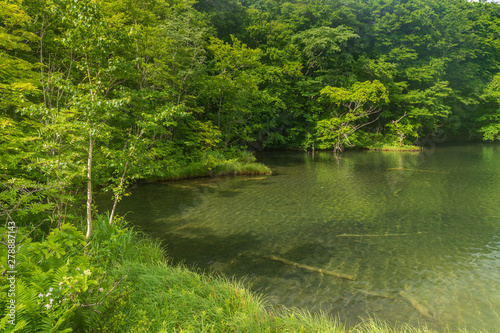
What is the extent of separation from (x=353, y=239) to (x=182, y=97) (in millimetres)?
14298

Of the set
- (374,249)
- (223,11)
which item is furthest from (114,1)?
(223,11)

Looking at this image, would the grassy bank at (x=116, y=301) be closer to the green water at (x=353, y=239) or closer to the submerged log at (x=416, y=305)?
the submerged log at (x=416, y=305)

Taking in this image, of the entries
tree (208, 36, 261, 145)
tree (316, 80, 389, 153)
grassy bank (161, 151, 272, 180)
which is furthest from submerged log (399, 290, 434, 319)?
tree (316, 80, 389, 153)

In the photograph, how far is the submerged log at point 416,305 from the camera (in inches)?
186

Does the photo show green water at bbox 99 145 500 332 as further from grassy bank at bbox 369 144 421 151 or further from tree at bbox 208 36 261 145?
grassy bank at bbox 369 144 421 151

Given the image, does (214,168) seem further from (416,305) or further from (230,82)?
(416,305)

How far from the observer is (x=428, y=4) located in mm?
45594

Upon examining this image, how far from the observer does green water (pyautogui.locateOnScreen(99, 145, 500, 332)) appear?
5141mm

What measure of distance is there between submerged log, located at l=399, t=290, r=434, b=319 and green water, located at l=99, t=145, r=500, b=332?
6 cm

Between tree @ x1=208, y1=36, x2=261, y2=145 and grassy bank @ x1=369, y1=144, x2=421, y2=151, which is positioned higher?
tree @ x1=208, y1=36, x2=261, y2=145

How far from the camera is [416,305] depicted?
497 cm

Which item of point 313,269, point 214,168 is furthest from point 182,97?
point 313,269

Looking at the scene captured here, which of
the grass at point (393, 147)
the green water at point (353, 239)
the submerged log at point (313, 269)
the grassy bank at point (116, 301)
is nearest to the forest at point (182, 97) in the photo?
the grassy bank at point (116, 301)

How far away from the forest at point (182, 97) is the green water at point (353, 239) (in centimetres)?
214
